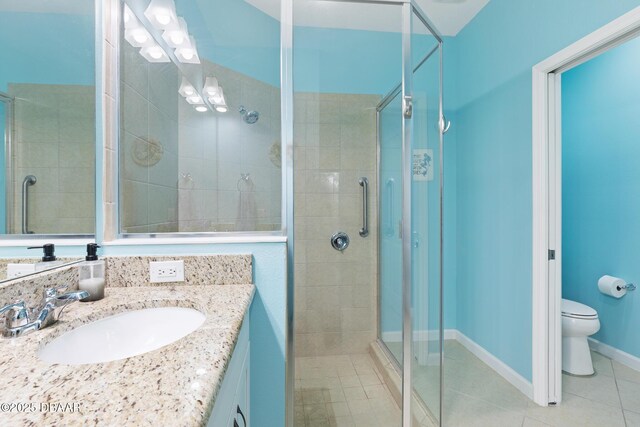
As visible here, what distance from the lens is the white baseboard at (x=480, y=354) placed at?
1.60 meters

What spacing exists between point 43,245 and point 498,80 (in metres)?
2.74

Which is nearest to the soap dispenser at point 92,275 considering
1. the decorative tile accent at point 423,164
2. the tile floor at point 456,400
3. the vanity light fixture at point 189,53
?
the tile floor at point 456,400

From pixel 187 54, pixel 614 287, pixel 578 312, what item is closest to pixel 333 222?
pixel 187 54

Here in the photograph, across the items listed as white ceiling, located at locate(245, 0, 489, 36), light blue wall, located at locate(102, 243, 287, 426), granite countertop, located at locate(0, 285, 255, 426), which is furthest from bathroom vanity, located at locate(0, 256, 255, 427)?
white ceiling, located at locate(245, 0, 489, 36)

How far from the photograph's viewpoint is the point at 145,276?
3.76 feet

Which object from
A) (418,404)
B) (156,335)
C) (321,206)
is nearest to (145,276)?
(156,335)

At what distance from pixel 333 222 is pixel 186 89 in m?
1.07

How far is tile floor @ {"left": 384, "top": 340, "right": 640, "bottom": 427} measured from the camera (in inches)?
65.1

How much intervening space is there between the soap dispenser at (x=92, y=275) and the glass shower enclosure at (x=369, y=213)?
0.74 m

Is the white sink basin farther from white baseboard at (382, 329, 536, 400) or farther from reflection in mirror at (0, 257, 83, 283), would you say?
white baseboard at (382, 329, 536, 400)

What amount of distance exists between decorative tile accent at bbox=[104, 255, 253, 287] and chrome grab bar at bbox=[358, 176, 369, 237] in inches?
27.6

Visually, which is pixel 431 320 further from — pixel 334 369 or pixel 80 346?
pixel 80 346

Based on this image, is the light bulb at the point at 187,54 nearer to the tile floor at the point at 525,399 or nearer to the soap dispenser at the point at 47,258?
the soap dispenser at the point at 47,258

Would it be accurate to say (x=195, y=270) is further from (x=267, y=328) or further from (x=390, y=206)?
(x=390, y=206)
